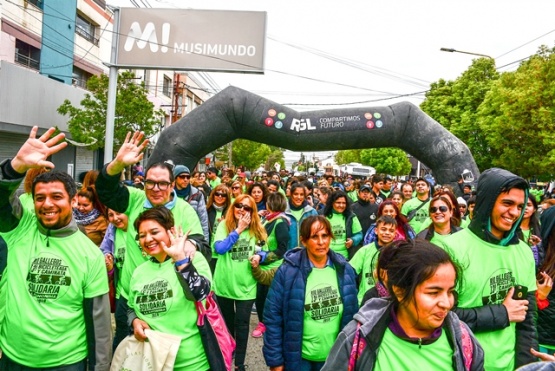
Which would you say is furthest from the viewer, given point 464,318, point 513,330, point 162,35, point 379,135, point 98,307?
point 162,35

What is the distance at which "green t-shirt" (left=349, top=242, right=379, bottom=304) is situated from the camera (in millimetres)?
3918

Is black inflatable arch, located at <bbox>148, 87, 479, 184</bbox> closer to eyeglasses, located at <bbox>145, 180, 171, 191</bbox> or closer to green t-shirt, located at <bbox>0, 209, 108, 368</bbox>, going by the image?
eyeglasses, located at <bbox>145, 180, 171, 191</bbox>

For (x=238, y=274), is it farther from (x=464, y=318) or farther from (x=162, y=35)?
(x=162, y=35)

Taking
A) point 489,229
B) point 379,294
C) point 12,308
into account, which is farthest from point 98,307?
point 489,229

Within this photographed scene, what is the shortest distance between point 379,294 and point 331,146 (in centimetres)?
889

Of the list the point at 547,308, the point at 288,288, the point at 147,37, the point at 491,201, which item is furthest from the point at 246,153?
the point at 491,201

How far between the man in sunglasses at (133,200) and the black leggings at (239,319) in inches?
51.0

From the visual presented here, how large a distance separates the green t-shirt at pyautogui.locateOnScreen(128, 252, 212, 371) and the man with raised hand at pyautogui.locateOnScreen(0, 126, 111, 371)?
10.6 inches

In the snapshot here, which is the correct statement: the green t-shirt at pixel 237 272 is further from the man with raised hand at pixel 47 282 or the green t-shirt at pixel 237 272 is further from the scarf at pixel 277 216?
the man with raised hand at pixel 47 282

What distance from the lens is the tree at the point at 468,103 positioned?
28844 millimetres

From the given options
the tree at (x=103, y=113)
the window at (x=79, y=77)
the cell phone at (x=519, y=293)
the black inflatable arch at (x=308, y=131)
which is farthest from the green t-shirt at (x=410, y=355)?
the window at (x=79, y=77)

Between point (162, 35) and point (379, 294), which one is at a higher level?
point (162, 35)

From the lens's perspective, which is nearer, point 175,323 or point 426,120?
point 175,323

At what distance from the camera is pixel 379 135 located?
11.7m
